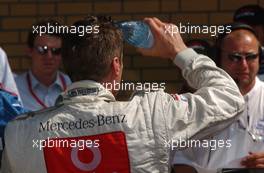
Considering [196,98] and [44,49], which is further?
[44,49]

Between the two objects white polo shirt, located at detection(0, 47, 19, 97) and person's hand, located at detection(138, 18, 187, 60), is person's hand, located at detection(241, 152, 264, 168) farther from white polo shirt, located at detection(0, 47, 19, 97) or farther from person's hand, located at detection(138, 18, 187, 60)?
white polo shirt, located at detection(0, 47, 19, 97)

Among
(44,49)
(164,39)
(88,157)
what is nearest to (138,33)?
(164,39)

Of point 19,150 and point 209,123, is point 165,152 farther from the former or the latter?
point 19,150

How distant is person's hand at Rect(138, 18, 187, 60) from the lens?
8.68 feet

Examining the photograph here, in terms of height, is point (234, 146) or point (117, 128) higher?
point (117, 128)

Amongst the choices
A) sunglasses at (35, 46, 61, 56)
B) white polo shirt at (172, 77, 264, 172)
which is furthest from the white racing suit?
sunglasses at (35, 46, 61, 56)

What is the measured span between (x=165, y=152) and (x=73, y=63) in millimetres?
441

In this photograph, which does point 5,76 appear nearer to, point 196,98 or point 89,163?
point 89,163

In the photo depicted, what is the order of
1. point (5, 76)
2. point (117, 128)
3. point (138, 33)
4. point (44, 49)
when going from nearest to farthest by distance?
point (117, 128) < point (138, 33) < point (5, 76) < point (44, 49)

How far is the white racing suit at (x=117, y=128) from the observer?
256 centimetres

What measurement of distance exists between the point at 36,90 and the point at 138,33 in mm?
2291

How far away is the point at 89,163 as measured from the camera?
2590mm

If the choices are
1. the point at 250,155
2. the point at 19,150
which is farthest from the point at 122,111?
the point at 250,155

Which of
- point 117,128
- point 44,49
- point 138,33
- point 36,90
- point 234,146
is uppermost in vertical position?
point 138,33
